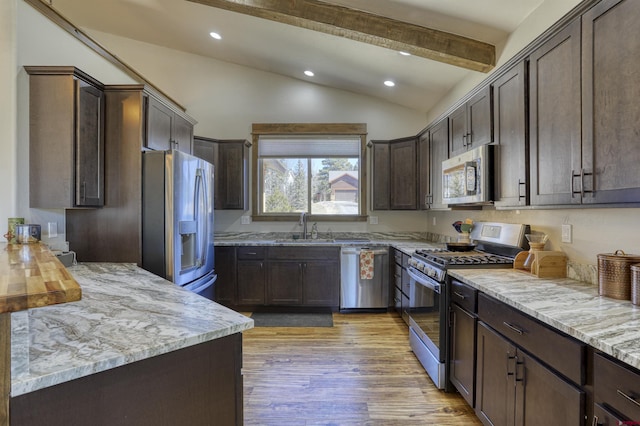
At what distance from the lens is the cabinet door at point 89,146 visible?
225 cm

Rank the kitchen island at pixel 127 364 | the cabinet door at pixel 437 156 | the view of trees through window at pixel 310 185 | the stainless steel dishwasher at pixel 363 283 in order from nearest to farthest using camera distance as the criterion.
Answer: the kitchen island at pixel 127 364, the cabinet door at pixel 437 156, the stainless steel dishwasher at pixel 363 283, the view of trees through window at pixel 310 185

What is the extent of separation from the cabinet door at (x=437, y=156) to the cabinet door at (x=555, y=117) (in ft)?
4.11

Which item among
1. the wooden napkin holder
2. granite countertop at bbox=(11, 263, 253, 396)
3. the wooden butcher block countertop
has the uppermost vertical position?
the wooden butcher block countertop

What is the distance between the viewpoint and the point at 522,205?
2023 mm

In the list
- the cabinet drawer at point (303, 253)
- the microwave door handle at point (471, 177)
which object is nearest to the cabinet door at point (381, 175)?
the cabinet drawer at point (303, 253)

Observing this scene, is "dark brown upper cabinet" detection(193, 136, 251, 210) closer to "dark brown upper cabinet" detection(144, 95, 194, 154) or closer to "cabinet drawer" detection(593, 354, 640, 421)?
"dark brown upper cabinet" detection(144, 95, 194, 154)

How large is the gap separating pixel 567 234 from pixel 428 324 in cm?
117

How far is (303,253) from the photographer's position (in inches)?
158

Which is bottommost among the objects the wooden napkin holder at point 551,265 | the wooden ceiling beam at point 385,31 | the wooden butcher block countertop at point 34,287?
the wooden napkin holder at point 551,265

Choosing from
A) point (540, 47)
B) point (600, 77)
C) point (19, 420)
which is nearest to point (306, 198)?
point (540, 47)

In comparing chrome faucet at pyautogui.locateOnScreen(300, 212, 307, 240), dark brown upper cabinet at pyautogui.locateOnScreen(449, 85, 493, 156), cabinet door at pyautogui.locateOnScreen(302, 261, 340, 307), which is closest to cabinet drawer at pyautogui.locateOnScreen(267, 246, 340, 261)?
cabinet door at pyautogui.locateOnScreen(302, 261, 340, 307)

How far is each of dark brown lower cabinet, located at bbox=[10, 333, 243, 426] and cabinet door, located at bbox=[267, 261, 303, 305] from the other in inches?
109

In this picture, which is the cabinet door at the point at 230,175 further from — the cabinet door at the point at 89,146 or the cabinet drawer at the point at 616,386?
the cabinet drawer at the point at 616,386

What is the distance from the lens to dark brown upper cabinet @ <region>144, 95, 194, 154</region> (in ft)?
8.73
